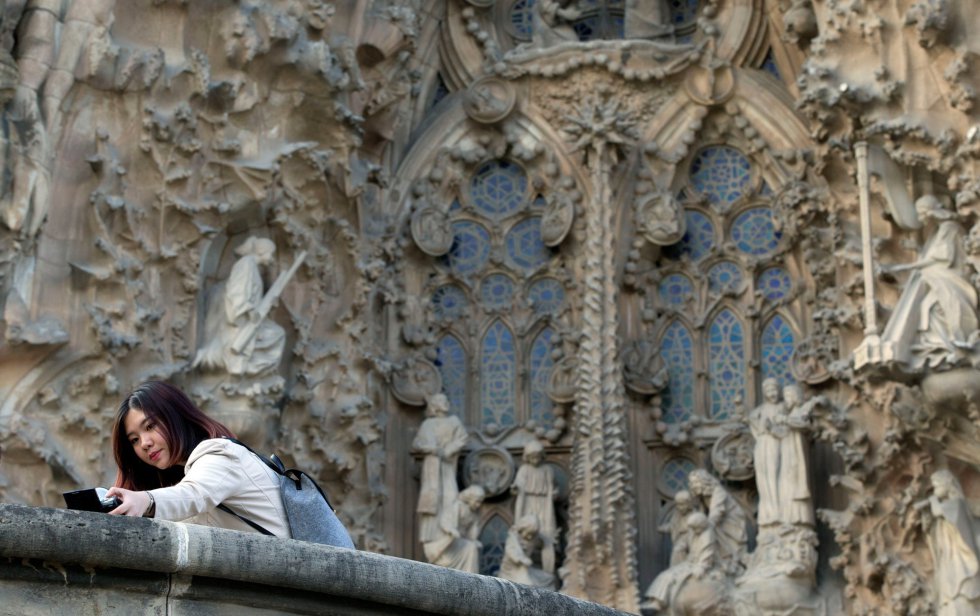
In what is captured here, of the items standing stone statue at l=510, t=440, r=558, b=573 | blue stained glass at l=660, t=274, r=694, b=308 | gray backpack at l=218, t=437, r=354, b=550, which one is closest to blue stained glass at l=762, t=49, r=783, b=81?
blue stained glass at l=660, t=274, r=694, b=308

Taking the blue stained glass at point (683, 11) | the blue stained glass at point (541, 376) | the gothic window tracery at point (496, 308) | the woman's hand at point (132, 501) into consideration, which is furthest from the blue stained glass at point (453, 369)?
the woman's hand at point (132, 501)

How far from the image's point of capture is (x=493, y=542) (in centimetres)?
1341

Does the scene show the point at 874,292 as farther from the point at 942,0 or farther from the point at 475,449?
the point at 475,449

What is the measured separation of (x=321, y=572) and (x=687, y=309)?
30.6 ft

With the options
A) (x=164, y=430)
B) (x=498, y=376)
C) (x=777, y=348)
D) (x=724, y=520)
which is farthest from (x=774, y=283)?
(x=164, y=430)

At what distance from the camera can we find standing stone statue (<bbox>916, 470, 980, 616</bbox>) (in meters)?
11.7

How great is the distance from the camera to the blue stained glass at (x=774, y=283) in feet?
44.7

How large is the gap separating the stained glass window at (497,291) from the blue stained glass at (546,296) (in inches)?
5.5

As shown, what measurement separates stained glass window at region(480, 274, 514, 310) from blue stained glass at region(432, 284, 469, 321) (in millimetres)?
137

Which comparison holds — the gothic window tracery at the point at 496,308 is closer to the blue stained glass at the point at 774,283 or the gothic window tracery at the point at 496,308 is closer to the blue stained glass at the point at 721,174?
the blue stained glass at the point at 721,174

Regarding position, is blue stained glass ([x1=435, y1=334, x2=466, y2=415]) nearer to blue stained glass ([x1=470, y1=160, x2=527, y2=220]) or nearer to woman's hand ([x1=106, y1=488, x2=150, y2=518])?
blue stained glass ([x1=470, y1=160, x2=527, y2=220])

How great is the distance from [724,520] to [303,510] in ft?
28.2

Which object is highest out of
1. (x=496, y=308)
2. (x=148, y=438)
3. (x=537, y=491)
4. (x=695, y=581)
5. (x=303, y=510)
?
(x=496, y=308)

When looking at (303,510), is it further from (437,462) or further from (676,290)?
(676,290)
